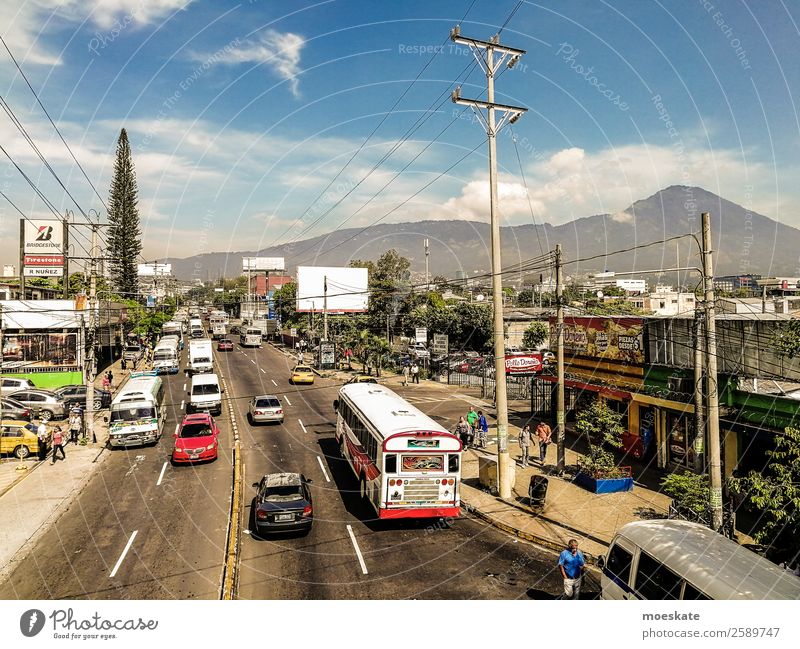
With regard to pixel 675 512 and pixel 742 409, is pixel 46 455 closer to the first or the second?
pixel 675 512

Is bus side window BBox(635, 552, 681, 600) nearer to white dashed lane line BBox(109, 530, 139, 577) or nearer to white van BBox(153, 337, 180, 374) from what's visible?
white dashed lane line BBox(109, 530, 139, 577)

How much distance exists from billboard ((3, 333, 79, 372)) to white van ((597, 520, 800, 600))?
46501 millimetres

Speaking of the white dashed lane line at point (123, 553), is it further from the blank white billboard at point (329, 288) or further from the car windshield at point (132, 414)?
the blank white billboard at point (329, 288)

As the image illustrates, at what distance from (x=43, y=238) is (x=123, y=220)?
141ft

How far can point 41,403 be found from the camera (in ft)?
108

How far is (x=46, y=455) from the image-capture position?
81.4ft

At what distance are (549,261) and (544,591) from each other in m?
13.2

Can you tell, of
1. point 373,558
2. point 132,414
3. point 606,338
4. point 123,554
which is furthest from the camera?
point 132,414

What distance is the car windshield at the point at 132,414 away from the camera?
84.6 ft

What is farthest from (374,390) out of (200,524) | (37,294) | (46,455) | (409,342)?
(37,294)

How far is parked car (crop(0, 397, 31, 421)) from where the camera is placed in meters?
30.0

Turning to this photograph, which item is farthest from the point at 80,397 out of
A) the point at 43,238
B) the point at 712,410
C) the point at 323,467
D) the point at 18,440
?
the point at 712,410

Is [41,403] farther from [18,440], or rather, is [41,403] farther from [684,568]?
[684,568]

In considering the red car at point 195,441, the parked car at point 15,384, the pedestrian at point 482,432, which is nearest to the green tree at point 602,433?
the pedestrian at point 482,432
